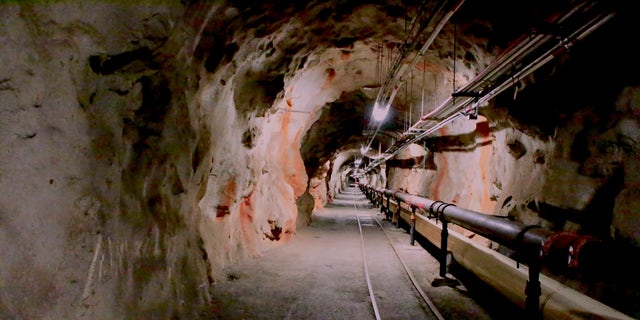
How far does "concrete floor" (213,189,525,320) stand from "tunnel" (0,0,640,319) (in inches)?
19.6

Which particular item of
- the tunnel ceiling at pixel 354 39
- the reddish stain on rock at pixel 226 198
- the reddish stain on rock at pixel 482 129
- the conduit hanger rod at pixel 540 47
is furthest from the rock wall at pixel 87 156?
the reddish stain on rock at pixel 482 129

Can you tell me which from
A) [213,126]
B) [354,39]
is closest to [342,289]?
[213,126]

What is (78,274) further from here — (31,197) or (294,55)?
(294,55)

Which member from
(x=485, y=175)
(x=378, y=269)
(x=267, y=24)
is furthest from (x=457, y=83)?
(x=267, y=24)

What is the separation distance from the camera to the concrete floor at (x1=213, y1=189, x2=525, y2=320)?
5621 millimetres

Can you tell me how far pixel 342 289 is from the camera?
6.82 meters

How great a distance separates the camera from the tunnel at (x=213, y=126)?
117 inches

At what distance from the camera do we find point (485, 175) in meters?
12.6

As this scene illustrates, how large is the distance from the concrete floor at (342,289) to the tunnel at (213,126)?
498mm

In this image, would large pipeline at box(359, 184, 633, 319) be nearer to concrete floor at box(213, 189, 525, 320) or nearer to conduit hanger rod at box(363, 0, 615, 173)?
concrete floor at box(213, 189, 525, 320)

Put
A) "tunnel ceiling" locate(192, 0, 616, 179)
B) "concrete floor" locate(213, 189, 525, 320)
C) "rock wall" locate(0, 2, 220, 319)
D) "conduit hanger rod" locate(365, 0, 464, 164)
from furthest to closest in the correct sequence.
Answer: "concrete floor" locate(213, 189, 525, 320) → "tunnel ceiling" locate(192, 0, 616, 179) → "conduit hanger rod" locate(365, 0, 464, 164) → "rock wall" locate(0, 2, 220, 319)

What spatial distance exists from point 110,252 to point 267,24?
13.3 ft

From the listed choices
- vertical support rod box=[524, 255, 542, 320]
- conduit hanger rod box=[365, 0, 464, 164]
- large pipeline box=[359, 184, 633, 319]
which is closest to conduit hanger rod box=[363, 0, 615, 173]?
Answer: conduit hanger rod box=[365, 0, 464, 164]

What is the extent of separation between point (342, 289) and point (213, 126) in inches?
148
